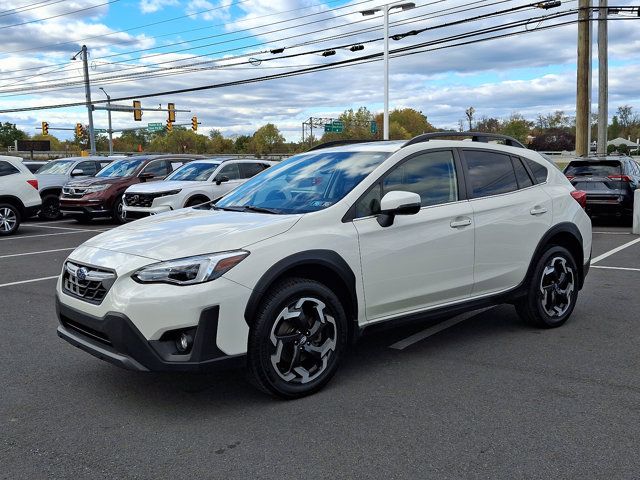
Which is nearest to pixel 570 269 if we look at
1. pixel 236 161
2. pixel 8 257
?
pixel 8 257

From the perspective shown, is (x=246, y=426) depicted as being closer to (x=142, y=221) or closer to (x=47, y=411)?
(x=47, y=411)

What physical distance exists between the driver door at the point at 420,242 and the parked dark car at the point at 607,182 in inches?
429

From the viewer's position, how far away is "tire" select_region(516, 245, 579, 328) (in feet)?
18.3

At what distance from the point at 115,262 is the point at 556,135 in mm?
104976

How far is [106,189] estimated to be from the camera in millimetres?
15930

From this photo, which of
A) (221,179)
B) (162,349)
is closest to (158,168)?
(221,179)

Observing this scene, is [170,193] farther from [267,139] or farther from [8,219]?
[267,139]

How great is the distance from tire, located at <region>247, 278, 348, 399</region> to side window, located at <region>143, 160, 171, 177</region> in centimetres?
1379

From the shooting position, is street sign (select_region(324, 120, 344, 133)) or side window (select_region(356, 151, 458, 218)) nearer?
side window (select_region(356, 151, 458, 218))

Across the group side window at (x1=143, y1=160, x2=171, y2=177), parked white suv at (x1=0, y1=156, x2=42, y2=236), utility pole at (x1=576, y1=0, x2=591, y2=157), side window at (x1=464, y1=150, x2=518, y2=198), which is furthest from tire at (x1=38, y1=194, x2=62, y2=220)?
utility pole at (x1=576, y1=0, x2=591, y2=157)

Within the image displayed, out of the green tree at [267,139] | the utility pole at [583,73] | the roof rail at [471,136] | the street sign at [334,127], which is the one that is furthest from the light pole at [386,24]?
the green tree at [267,139]

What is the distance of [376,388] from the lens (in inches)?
167

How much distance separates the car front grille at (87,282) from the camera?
3766 mm

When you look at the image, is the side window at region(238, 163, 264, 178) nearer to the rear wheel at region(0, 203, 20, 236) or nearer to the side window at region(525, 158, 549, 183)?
the rear wheel at region(0, 203, 20, 236)
